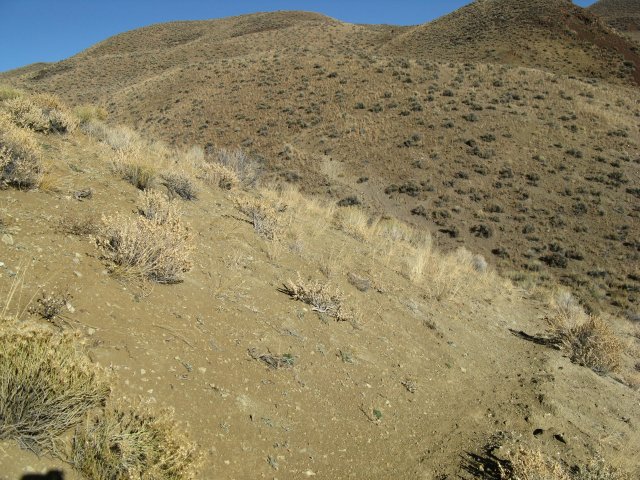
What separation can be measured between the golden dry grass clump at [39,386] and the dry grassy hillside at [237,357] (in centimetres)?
1

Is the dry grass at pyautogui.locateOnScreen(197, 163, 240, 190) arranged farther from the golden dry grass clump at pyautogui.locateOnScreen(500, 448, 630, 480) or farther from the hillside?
the hillside

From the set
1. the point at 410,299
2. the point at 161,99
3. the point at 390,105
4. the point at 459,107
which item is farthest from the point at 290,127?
the point at 410,299

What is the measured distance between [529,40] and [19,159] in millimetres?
52733

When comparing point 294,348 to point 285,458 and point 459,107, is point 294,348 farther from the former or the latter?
point 459,107

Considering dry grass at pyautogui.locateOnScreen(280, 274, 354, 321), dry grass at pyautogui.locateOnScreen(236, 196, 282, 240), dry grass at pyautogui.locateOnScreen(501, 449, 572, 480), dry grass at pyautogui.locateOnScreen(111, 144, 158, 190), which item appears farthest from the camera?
dry grass at pyautogui.locateOnScreen(236, 196, 282, 240)

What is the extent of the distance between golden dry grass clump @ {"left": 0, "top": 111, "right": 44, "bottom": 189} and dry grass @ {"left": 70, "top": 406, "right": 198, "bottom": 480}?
3964 mm

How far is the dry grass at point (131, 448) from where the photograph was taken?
8.68 feet

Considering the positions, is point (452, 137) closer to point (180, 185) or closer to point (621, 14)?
point (180, 185)

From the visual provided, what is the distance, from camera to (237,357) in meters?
4.72

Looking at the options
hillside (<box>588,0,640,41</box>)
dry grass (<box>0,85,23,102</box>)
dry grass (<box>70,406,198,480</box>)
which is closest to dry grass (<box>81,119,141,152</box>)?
dry grass (<box>0,85,23,102</box>)

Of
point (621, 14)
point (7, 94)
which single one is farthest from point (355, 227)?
point (621, 14)

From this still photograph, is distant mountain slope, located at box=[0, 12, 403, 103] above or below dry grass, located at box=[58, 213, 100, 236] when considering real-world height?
above

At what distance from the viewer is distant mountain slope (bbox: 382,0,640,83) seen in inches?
1673

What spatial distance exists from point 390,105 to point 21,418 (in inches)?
1211
